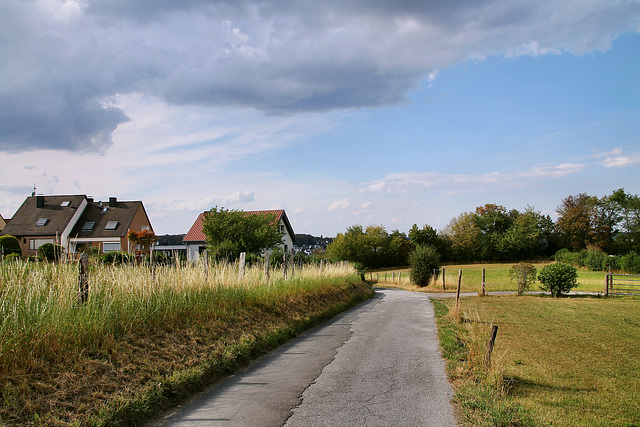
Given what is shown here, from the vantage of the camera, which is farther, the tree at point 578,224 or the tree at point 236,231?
the tree at point 578,224

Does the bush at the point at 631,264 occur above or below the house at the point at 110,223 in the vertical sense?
below

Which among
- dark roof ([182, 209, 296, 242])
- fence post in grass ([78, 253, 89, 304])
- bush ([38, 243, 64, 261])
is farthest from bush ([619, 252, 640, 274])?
fence post in grass ([78, 253, 89, 304])

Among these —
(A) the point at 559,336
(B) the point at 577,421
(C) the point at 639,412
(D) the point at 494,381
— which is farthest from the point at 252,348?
(A) the point at 559,336

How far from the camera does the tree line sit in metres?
77.0

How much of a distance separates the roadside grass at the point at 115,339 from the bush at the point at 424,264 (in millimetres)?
29977

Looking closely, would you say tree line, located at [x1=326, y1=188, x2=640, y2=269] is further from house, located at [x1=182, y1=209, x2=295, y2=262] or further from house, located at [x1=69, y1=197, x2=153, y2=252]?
house, located at [x1=69, y1=197, x2=153, y2=252]

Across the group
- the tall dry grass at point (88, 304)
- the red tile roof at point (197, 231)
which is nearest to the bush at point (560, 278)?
the tall dry grass at point (88, 304)

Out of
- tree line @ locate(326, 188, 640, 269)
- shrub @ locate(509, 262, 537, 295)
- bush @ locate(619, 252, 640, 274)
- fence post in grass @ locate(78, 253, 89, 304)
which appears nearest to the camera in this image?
fence post in grass @ locate(78, 253, 89, 304)

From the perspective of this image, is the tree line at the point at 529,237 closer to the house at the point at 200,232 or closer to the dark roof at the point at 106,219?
the house at the point at 200,232

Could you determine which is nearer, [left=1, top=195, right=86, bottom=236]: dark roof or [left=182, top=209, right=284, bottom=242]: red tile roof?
[left=1, top=195, right=86, bottom=236]: dark roof

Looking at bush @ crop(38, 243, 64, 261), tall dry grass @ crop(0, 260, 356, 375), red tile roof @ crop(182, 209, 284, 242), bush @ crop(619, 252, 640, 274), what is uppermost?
red tile roof @ crop(182, 209, 284, 242)

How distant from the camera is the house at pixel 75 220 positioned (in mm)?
43812

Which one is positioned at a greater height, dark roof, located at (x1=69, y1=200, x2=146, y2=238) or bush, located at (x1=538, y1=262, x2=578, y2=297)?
dark roof, located at (x1=69, y1=200, x2=146, y2=238)

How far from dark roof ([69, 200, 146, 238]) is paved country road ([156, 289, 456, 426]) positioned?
4287 centimetres
